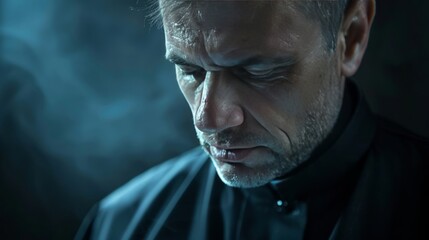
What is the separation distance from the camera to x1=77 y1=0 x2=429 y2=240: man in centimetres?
118

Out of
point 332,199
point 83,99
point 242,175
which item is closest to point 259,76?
point 242,175

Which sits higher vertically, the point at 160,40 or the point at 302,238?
the point at 160,40

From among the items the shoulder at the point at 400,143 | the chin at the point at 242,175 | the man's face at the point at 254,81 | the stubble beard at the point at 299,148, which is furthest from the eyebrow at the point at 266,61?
the shoulder at the point at 400,143

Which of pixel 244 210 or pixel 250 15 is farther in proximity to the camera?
pixel 244 210

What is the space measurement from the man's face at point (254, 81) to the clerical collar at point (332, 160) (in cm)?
3

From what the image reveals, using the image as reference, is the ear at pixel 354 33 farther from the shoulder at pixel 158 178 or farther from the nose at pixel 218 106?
the shoulder at pixel 158 178

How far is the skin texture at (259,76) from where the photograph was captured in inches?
45.8

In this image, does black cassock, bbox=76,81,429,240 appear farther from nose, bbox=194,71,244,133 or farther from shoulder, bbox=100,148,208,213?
nose, bbox=194,71,244,133

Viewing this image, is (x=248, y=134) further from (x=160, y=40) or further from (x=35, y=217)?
(x=35, y=217)

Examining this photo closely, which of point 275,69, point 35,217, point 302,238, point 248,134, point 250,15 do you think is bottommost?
point 302,238

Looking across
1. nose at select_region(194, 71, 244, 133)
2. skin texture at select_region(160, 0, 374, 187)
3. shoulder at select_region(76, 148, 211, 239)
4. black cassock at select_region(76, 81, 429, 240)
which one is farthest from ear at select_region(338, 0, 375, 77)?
shoulder at select_region(76, 148, 211, 239)

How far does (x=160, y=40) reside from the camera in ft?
5.70

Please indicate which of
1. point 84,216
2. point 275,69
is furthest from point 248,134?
point 84,216

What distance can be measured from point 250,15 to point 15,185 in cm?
92
